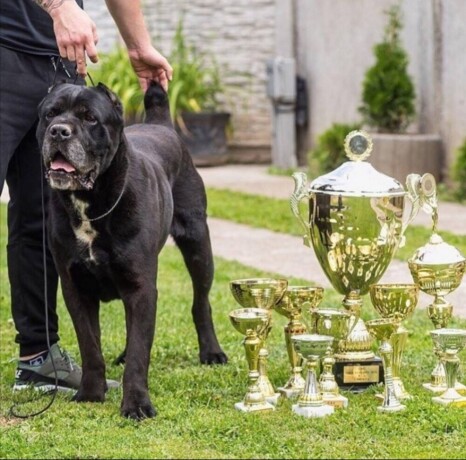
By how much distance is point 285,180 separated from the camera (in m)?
12.5

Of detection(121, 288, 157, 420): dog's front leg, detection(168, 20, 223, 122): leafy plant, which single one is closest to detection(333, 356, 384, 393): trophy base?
detection(121, 288, 157, 420): dog's front leg

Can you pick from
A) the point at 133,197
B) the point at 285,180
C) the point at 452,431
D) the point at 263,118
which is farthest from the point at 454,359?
the point at 263,118

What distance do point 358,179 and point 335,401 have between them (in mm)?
890

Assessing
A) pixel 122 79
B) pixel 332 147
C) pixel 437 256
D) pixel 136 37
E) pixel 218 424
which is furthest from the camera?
pixel 122 79

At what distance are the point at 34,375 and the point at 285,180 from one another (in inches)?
311

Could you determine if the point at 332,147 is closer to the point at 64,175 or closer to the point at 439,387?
the point at 439,387

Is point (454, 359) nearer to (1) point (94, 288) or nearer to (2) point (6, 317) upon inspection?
(1) point (94, 288)

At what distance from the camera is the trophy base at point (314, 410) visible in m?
4.08

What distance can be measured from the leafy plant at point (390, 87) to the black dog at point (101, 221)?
6468 mm

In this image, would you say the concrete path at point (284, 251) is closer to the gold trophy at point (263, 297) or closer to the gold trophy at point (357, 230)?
the gold trophy at point (357, 230)

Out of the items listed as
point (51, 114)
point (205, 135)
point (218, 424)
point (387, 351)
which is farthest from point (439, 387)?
point (205, 135)

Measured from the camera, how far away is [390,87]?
10859mm

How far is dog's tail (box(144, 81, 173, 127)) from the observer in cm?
514

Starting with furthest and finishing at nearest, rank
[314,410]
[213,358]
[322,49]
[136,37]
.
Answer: [322,49]
[213,358]
[136,37]
[314,410]
